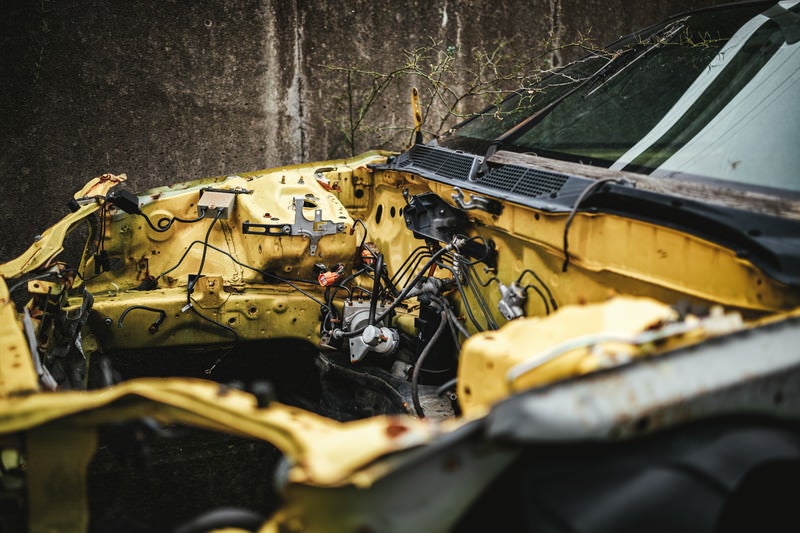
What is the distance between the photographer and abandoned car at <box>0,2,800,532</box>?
130cm

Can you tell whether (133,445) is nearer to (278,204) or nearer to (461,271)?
(461,271)

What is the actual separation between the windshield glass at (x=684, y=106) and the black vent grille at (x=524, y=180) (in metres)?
Answer: 0.22

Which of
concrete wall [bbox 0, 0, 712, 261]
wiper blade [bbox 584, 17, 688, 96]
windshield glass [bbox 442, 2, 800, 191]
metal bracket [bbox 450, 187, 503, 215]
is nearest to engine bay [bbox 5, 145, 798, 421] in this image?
metal bracket [bbox 450, 187, 503, 215]

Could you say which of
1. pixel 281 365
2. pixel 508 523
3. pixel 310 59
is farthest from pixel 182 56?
pixel 508 523

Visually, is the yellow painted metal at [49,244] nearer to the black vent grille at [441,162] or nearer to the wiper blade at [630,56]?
the black vent grille at [441,162]

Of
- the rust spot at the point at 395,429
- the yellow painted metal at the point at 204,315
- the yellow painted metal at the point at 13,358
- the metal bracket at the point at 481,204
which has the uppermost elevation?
the metal bracket at the point at 481,204

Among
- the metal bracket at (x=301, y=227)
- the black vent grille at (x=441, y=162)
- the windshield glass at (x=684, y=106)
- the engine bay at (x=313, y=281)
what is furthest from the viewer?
the metal bracket at (x=301, y=227)

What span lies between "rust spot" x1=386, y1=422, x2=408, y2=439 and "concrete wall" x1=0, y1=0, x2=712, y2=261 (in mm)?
3949

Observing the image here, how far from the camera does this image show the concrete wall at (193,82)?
4418 mm

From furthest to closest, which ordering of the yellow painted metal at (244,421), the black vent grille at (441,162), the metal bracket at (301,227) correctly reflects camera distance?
1. the metal bracket at (301,227)
2. the black vent grille at (441,162)
3. the yellow painted metal at (244,421)

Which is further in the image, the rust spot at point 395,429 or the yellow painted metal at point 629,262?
the yellow painted metal at point 629,262

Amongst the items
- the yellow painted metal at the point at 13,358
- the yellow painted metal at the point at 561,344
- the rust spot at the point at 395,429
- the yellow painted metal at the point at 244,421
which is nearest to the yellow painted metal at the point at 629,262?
the yellow painted metal at the point at 561,344

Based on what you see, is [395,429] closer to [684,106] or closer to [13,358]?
[13,358]

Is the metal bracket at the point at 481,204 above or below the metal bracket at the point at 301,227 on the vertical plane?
above
